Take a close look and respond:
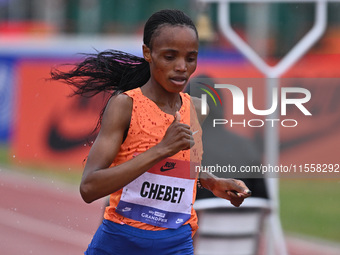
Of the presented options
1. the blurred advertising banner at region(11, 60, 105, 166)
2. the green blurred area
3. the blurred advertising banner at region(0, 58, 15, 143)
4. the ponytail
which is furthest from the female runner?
the blurred advertising banner at region(0, 58, 15, 143)

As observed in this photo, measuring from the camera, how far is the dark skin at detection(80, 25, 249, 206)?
8.77ft

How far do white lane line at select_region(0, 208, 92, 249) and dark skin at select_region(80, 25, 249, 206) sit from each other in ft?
20.2

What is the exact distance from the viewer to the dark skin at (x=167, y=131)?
267 centimetres

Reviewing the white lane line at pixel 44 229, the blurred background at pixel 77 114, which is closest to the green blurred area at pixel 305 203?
the blurred background at pixel 77 114

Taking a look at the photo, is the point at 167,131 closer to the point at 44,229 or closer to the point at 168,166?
the point at 168,166

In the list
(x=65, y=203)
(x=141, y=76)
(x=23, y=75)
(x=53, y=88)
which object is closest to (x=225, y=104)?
(x=141, y=76)

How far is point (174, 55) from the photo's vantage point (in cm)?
280

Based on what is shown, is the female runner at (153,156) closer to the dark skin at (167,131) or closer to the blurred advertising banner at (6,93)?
the dark skin at (167,131)

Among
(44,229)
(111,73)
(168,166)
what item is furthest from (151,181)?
(44,229)

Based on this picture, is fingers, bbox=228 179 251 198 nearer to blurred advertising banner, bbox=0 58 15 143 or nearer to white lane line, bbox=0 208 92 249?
white lane line, bbox=0 208 92 249

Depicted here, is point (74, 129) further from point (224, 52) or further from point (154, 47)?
point (154, 47)

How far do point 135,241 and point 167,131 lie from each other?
50 cm

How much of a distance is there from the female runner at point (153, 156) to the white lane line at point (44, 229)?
5.99 m

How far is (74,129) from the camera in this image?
1307 centimetres
